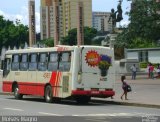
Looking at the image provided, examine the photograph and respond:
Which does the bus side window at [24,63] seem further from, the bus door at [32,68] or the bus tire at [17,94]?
the bus tire at [17,94]

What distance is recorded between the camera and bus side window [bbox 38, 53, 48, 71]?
29.9 metres

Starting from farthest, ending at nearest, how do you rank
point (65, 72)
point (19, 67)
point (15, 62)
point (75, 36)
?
point (75, 36) < point (15, 62) < point (19, 67) < point (65, 72)

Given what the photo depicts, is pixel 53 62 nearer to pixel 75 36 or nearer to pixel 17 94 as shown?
pixel 17 94

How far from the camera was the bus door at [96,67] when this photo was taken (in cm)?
2770

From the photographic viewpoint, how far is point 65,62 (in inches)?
1109

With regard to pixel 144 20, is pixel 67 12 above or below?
above

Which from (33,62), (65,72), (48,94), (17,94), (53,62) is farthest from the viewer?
(17,94)

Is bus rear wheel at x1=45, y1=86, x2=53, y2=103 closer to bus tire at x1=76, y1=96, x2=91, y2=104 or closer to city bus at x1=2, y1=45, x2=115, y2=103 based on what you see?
city bus at x1=2, y1=45, x2=115, y2=103

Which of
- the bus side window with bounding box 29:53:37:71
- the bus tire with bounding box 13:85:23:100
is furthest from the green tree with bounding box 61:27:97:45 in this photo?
the bus side window with bounding box 29:53:37:71

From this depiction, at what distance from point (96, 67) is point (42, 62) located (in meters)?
3.61

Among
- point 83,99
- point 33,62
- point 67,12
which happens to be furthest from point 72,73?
point 67,12

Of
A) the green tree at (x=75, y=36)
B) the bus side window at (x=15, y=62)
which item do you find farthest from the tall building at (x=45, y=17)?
the bus side window at (x=15, y=62)

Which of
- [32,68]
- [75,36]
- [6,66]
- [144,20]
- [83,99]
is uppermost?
[75,36]

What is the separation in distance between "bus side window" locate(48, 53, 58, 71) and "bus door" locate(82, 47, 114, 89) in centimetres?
191
